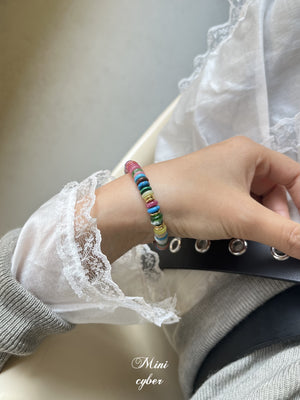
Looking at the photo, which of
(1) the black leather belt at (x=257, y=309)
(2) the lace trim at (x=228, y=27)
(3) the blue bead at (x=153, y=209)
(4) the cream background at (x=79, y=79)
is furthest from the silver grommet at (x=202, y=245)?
(4) the cream background at (x=79, y=79)

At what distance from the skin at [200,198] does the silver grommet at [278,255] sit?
0.10 ft

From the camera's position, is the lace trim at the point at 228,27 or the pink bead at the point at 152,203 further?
the lace trim at the point at 228,27

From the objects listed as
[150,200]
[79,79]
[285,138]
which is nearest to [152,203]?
[150,200]

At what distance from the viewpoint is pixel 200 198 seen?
1.38ft

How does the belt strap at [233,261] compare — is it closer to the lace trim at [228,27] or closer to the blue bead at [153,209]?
the blue bead at [153,209]

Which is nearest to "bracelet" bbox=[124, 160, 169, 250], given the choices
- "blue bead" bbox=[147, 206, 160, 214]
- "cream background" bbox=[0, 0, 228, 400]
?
"blue bead" bbox=[147, 206, 160, 214]

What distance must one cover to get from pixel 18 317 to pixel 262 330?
0.28 m

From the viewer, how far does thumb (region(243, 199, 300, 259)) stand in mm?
374

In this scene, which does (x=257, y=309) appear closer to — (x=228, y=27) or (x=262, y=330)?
(x=262, y=330)

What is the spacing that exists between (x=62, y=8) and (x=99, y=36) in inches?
4.2

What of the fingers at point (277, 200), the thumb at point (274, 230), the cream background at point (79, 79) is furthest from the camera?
the cream background at point (79, 79)

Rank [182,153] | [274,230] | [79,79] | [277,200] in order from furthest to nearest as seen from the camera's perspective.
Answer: [79,79]
[182,153]
[277,200]
[274,230]

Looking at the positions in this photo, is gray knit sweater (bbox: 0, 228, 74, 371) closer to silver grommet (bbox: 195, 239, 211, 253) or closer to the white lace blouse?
the white lace blouse

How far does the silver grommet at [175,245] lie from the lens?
503mm
